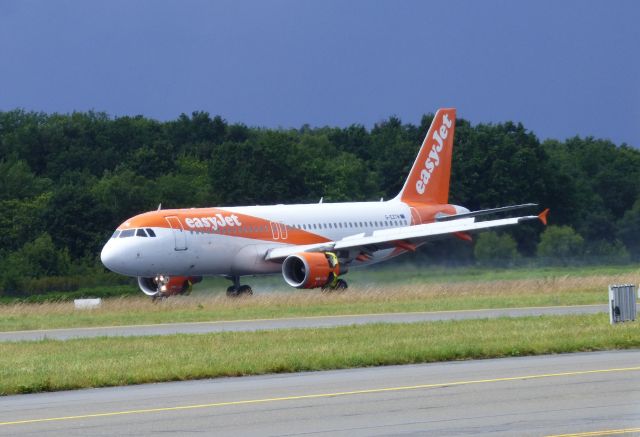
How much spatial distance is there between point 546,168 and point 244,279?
34.3m

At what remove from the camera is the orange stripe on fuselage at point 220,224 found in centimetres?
4444

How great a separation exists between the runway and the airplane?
23.6 m

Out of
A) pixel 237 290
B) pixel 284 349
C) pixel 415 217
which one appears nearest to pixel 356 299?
pixel 237 290

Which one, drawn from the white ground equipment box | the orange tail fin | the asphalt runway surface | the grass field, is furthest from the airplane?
the white ground equipment box

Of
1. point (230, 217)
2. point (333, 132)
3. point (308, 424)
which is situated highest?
point (333, 132)

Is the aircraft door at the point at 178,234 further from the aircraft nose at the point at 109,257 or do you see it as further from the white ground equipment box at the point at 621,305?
the white ground equipment box at the point at 621,305

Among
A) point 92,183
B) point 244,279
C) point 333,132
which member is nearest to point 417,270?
point 244,279

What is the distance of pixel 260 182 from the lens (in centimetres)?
7588

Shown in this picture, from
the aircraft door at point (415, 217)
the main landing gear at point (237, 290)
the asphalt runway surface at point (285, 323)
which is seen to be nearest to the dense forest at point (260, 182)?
the aircraft door at point (415, 217)

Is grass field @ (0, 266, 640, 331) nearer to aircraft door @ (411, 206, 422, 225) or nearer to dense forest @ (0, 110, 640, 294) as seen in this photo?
aircraft door @ (411, 206, 422, 225)

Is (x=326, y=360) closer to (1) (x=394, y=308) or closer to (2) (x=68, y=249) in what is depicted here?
(1) (x=394, y=308)

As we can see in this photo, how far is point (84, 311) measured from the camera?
4134 centimetres

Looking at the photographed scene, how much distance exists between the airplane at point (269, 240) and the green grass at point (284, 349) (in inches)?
624

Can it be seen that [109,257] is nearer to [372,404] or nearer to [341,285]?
[341,285]
